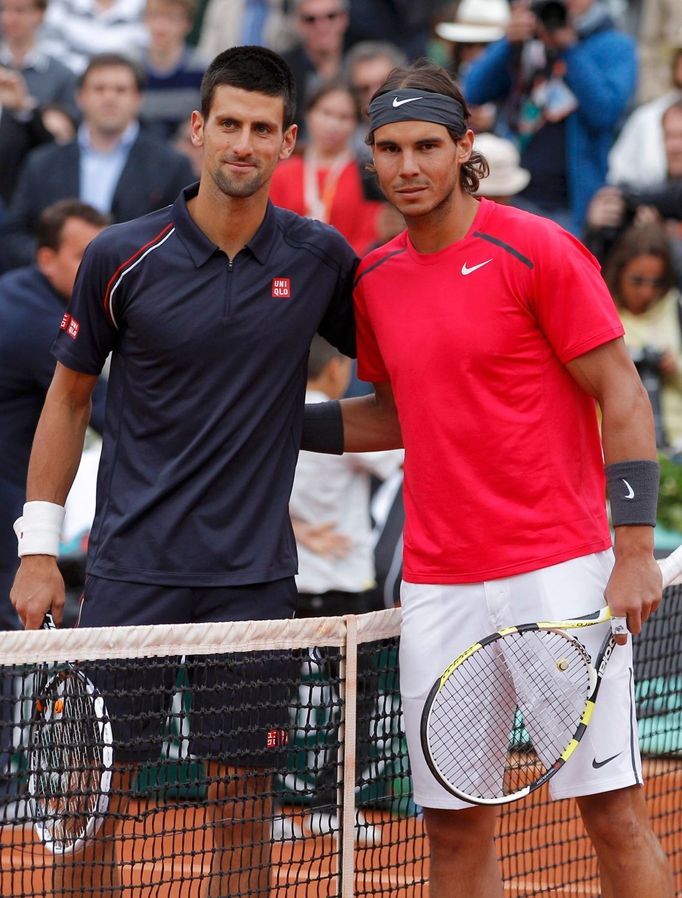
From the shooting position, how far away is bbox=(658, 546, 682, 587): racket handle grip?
4344mm

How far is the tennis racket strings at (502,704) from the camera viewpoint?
12.9 feet

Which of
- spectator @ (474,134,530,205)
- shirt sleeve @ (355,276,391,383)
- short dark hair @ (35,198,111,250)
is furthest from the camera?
spectator @ (474,134,530,205)

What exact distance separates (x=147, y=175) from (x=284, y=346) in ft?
16.8

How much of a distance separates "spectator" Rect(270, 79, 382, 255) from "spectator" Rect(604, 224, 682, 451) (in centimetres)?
150

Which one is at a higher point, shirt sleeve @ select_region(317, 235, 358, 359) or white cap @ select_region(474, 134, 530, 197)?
white cap @ select_region(474, 134, 530, 197)

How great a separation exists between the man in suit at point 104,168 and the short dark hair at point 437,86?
490 cm

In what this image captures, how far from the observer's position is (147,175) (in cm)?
905

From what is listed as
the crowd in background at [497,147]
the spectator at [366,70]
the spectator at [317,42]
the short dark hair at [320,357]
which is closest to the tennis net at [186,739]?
the short dark hair at [320,357]

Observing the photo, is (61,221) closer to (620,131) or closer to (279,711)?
(279,711)

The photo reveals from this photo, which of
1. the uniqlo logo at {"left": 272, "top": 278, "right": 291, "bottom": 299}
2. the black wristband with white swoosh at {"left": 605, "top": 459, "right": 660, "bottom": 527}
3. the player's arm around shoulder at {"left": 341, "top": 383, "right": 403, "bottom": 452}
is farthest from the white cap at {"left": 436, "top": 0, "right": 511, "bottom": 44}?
the black wristband with white swoosh at {"left": 605, "top": 459, "right": 660, "bottom": 527}

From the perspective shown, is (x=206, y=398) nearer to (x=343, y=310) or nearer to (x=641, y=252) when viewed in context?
(x=343, y=310)

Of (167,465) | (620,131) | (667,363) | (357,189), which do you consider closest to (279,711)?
(167,465)

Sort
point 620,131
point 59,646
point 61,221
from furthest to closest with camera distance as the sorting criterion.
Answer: point 620,131 < point 61,221 < point 59,646

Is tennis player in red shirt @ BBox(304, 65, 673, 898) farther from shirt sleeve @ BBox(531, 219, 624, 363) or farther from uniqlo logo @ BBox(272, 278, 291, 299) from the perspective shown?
uniqlo logo @ BBox(272, 278, 291, 299)
